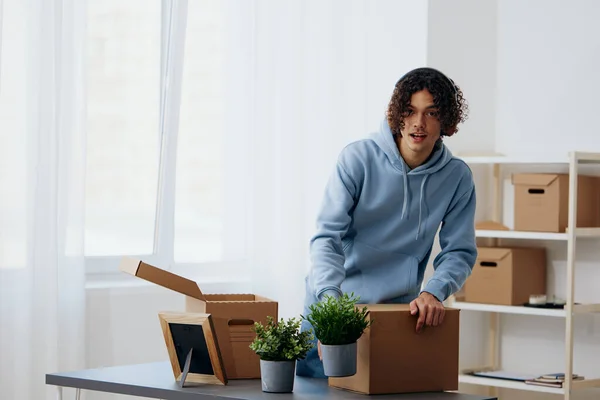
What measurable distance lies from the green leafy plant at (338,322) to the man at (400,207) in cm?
19

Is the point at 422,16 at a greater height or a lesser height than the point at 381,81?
greater

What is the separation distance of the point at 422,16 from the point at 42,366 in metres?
2.21

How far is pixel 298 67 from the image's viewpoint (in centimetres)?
425

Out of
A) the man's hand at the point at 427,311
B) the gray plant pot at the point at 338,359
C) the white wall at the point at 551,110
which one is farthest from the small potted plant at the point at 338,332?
the white wall at the point at 551,110

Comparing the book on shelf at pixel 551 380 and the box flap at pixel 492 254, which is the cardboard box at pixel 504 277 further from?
the book on shelf at pixel 551 380

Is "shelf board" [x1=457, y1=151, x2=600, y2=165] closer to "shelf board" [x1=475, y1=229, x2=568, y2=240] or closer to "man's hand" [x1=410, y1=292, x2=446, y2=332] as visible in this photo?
"shelf board" [x1=475, y1=229, x2=568, y2=240]

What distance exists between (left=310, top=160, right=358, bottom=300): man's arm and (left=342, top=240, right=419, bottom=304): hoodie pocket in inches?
3.0

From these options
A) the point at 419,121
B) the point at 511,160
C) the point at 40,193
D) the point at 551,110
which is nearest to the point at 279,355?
the point at 419,121

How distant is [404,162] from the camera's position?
2486mm

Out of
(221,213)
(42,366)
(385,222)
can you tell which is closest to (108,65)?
(221,213)

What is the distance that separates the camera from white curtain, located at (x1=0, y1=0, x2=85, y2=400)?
335 centimetres

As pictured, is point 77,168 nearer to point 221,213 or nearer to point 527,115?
point 221,213

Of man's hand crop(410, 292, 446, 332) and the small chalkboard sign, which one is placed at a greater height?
man's hand crop(410, 292, 446, 332)

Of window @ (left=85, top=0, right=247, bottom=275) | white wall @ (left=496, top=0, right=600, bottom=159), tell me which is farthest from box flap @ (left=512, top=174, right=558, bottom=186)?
window @ (left=85, top=0, right=247, bottom=275)
